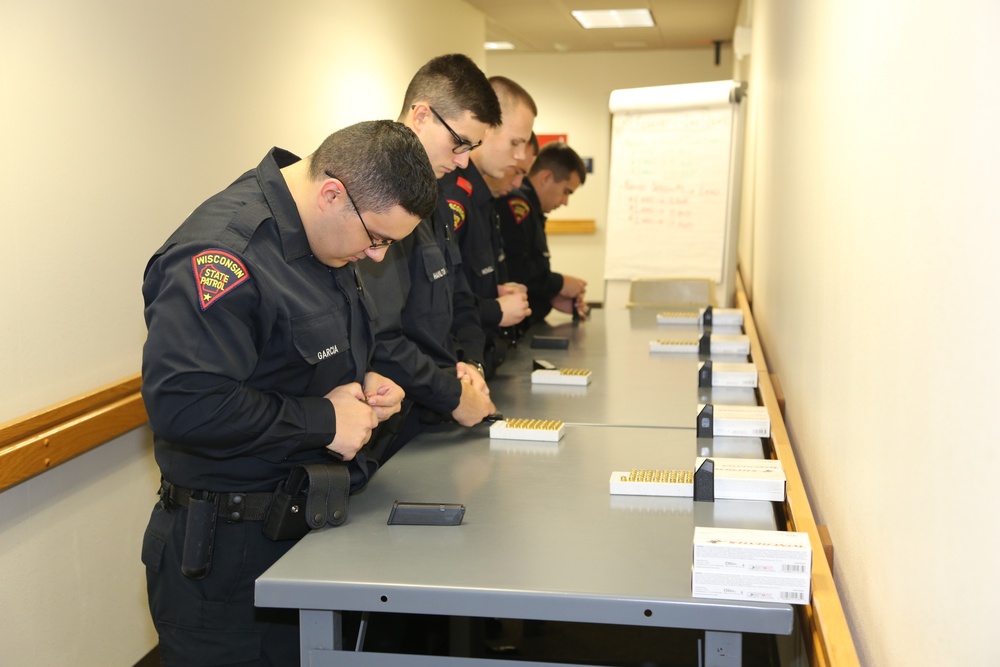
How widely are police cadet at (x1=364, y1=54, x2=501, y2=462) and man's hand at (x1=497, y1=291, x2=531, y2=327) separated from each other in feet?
1.83

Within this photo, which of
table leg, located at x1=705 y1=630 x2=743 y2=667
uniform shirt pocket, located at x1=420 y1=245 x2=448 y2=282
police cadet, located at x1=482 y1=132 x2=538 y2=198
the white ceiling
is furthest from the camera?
the white ceiling

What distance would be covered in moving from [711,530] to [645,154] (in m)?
4.68

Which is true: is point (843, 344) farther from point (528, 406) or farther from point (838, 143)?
point (528, 406)

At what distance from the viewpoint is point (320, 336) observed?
1795 millimetres

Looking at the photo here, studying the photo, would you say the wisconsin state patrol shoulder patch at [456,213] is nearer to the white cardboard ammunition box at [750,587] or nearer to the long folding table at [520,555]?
the long folding table at [520,555]

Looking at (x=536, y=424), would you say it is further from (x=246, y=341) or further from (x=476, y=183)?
(x=476, y=183)

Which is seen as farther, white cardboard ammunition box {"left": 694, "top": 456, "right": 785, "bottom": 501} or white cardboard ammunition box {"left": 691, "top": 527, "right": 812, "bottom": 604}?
white cardboard ammunition box {"left": 694, "top": 456, "right": 785, "bottom": 501}

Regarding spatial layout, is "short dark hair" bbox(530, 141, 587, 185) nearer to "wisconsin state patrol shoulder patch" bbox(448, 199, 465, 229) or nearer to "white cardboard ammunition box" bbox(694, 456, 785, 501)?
"wisconsin state patrol shoulder patch" bbox(448, 199, 465, 229)

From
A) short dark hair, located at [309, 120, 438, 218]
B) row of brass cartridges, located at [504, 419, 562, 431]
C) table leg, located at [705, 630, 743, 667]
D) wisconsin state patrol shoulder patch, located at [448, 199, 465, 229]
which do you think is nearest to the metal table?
table leg, located at [705, 630, 743, 667]

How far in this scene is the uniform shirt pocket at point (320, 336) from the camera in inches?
69.4

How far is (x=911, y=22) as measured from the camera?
3.95 ft

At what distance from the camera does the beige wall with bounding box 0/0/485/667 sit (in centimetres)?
238

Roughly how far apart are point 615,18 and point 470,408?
6.81 m

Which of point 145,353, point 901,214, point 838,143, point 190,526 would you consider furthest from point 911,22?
point 190,526
